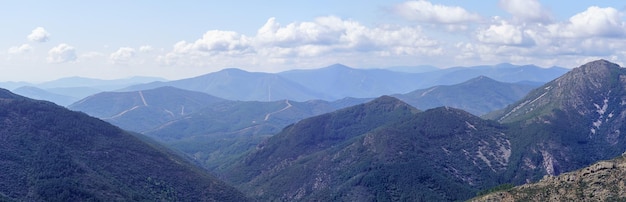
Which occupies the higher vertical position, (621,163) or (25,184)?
(621,163)

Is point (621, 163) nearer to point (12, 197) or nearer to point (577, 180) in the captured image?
point (577, 180)

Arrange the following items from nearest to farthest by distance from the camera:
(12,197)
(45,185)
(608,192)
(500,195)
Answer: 1. (608,192)
2. (500,195)
3. (12,197)
4. (45,185)

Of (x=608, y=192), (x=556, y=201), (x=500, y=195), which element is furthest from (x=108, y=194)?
(x=608, y=192)

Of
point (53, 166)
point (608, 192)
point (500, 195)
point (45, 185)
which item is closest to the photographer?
point (608, 192)

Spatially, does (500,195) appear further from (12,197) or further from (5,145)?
(5,145)

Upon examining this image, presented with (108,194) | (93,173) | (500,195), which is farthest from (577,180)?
(93,173)

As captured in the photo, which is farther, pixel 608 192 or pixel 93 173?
pixel 93 173
